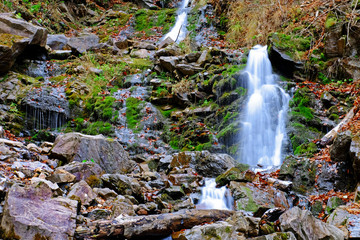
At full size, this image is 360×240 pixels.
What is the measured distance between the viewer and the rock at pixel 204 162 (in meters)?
7.57

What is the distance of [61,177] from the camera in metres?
5.20

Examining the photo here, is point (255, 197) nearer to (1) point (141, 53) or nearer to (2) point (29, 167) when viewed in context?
(2) point (29, 167)

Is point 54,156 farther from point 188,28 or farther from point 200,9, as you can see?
point 200,9

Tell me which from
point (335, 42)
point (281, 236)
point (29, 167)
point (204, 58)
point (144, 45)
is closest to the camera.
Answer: point (281, 236)

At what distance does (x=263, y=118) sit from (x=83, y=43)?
11047 millimetres

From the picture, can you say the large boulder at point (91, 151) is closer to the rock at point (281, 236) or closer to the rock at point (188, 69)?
the rock at point (281, 236)

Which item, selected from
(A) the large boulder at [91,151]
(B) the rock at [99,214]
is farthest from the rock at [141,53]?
(B) the rock at [99,214]

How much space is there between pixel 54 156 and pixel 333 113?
8781 mm

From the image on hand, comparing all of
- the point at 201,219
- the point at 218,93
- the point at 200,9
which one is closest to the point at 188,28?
the point at 200,9

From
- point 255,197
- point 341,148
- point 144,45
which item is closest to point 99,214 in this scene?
point 255,197

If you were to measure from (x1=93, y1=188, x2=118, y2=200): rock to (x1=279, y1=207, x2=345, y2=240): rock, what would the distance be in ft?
10.4

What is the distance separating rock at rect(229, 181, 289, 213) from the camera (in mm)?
5586

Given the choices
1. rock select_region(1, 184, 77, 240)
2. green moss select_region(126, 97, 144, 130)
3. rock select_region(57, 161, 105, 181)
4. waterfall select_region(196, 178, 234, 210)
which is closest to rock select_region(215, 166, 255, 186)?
waterfall select_region(196, 178, 234, 210)

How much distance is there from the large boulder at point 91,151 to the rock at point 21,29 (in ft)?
24.2
